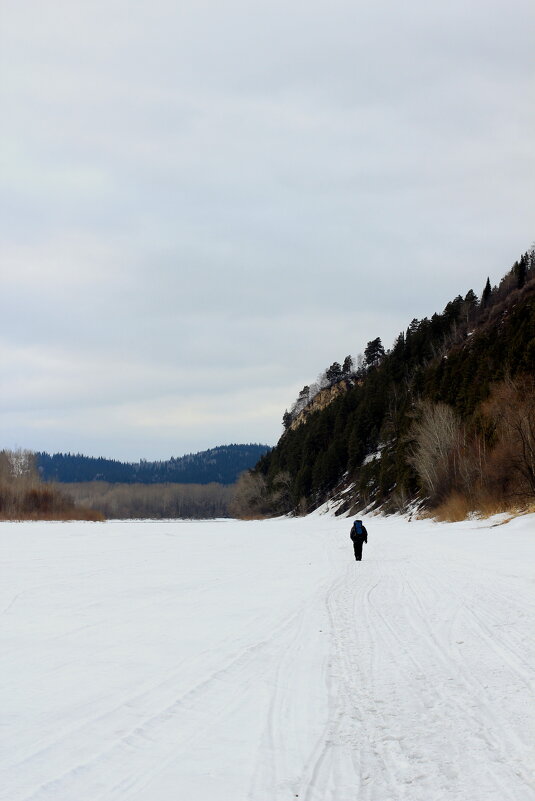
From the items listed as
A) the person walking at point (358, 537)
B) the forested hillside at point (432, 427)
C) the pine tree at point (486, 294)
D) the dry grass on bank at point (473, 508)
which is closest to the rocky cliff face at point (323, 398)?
the forested hillside at point (432, 427)

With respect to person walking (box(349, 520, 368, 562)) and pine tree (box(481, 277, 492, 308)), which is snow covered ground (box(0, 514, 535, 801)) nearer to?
person walking (box(349, 520, 368, 562))

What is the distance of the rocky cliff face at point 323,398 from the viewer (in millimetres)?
132500

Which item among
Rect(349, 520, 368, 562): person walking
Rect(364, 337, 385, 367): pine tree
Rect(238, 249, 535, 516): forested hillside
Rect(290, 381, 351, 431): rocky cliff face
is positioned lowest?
Rect(349, 520, 368, 562): person walking

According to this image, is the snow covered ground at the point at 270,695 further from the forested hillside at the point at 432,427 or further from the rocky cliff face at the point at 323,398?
the rocky cliff face at the point at 323,398

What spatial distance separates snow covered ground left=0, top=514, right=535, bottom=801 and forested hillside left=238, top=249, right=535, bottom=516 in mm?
26316

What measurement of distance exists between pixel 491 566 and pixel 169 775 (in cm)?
1376

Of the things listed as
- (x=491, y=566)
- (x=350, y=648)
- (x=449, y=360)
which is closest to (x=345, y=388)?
(x=449, y=360)

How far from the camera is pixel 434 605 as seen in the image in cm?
1020

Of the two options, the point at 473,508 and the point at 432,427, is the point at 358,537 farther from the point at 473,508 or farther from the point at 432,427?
the point at 432,427

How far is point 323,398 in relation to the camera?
141625 mm

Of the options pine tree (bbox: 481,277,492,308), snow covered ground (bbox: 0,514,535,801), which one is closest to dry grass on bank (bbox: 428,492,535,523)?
snow covered ground (bbox: 0,514,535,801)

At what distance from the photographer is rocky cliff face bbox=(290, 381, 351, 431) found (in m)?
132

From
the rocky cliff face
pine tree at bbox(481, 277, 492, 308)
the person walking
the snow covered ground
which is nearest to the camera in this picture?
the snow covered ground

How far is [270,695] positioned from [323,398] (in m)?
137
